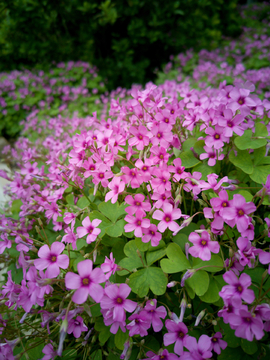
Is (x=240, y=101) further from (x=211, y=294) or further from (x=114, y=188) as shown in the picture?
(x=211, y=294)

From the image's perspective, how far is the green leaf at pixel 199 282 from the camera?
1.06 metres

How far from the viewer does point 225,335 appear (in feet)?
3.55

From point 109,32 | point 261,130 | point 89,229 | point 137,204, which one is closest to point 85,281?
point 89,229

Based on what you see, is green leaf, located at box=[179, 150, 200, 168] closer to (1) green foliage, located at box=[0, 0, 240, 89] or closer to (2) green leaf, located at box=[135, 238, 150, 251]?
(2) green leaf, located at box=[135, 238, 150, 251]

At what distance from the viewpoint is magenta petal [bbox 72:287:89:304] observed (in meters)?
0.82

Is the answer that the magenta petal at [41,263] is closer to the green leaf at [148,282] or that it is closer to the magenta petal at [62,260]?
the magenta petal at [62,260]

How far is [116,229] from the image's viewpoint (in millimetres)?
1250

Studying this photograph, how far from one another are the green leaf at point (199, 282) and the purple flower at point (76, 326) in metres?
0.52

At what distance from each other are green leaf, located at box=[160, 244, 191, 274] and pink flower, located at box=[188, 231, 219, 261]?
14 centimetres

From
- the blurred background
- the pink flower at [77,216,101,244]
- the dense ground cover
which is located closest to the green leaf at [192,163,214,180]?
the dense ground cover

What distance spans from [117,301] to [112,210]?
0.52 metres

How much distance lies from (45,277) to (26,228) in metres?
0.78

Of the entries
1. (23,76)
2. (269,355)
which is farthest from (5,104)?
(269,355)

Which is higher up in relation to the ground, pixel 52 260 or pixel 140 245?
pixel 52 260
